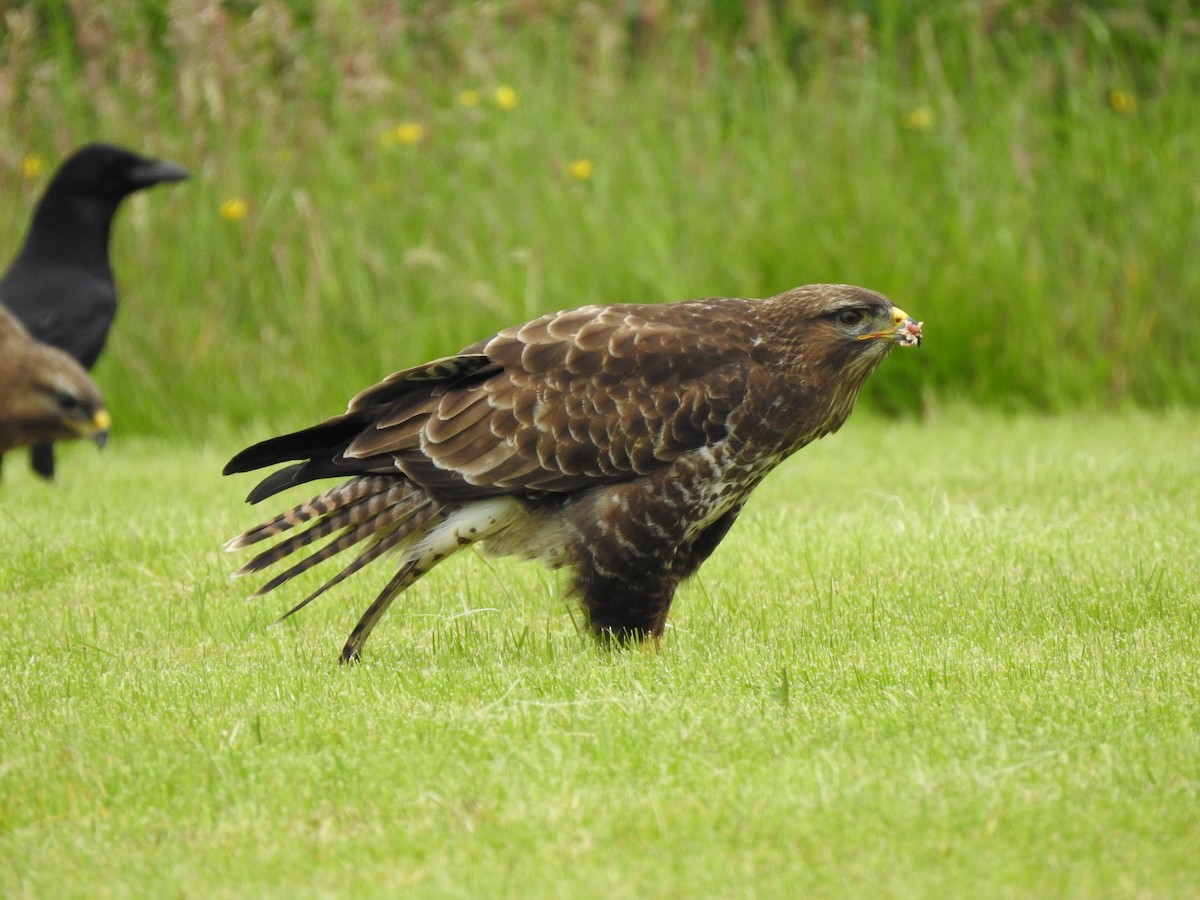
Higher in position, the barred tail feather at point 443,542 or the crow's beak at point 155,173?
the crow's beak at point 155,173

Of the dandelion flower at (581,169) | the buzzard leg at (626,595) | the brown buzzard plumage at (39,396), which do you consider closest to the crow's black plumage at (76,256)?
the dandelion flower at (581,169)

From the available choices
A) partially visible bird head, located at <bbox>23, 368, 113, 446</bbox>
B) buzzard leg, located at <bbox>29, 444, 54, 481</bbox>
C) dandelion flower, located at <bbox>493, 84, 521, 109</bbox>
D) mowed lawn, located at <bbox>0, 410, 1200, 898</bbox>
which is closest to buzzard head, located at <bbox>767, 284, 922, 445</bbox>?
mowed lawn, located at <bbox>0, 410, 1200, 898</bbox>

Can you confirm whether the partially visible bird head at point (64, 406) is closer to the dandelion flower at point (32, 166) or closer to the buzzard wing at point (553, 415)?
the buzzard wing at point (553, 415)

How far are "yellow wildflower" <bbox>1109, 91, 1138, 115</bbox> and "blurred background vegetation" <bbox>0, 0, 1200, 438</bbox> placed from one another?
3cm

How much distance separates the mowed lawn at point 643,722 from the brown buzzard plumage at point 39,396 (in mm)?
678

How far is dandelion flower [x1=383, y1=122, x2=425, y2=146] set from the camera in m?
10.3

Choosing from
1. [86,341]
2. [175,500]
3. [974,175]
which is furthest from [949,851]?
[974,175]

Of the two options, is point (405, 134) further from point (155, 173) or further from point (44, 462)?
point (44, 462)

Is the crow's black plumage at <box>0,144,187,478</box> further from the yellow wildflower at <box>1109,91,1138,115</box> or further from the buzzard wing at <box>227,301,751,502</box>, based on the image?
the yellow wildflower at <box>1109,91,1138,115</box>

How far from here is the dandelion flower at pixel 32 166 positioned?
34.2ft

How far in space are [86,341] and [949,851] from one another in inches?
253

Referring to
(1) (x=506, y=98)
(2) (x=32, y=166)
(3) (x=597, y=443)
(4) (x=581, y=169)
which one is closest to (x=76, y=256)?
(2) (x=32, y=166)

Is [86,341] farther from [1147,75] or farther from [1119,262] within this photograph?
[1147,75]

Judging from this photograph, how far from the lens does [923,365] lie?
9.54 metres
